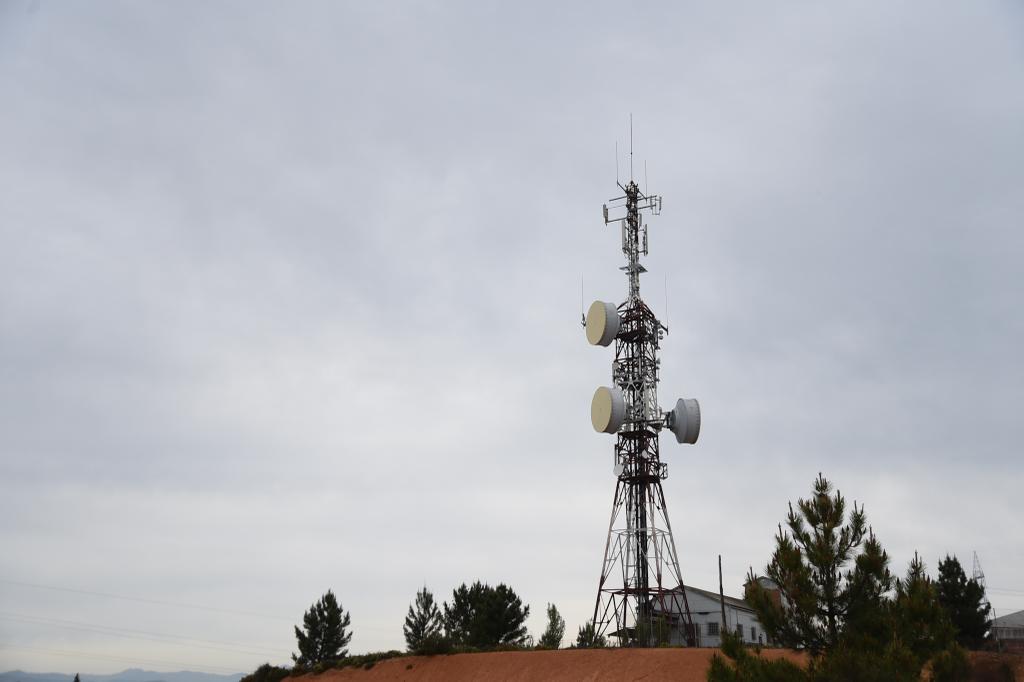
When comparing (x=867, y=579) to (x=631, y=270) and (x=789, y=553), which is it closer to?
(x=789, y=553)

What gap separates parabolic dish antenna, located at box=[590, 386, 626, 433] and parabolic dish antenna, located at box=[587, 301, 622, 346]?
2818mm

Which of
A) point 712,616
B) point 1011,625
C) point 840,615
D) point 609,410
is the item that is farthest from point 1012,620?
point 840,615

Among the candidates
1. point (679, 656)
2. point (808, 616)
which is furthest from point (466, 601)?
point (808, 616)

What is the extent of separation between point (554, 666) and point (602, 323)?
17.6 metres

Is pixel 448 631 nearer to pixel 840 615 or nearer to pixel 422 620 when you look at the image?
pixel 422 620

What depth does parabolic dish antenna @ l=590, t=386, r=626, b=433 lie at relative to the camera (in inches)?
1753

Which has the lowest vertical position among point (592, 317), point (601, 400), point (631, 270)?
point (601, 400)

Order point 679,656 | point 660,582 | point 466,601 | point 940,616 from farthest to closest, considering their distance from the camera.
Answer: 1. point 466,601
2. point 660,582
3. point 679,656
4. point 940,616

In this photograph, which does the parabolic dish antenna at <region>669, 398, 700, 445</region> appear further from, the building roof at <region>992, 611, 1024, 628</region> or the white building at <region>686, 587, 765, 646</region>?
the building roof at <region>992, 611, 1024, 628</region>

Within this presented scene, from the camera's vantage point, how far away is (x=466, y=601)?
54000 millimetres

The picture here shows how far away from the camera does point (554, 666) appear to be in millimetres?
37125

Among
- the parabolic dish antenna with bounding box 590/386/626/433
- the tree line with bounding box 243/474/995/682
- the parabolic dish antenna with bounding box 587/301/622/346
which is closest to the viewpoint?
the tree line with bounding box 243/474/995/682

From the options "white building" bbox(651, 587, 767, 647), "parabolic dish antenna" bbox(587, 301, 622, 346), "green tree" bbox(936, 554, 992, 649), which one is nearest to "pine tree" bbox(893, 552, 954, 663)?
"green tree" bbox(936, 554, 992, 649)

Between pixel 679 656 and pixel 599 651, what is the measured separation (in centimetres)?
407
